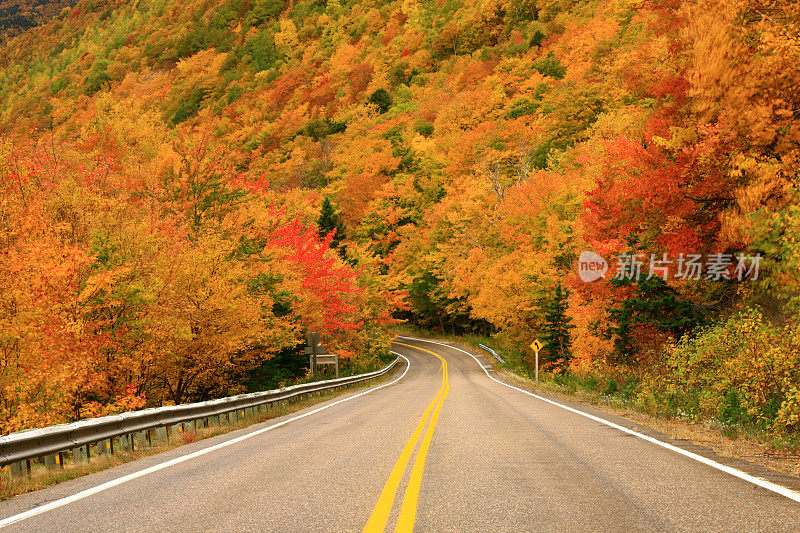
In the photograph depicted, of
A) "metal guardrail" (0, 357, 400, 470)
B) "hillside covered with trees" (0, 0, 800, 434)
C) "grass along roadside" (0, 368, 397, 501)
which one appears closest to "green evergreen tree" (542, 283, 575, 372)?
"hillside covered with trees" (0, 0, 800, 434)

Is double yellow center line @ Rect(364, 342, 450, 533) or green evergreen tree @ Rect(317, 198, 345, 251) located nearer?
double yellow center line @ Rect(364, 342, 450, 533)

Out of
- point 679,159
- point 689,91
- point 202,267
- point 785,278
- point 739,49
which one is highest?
point 739,49

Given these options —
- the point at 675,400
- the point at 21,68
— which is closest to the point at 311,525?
the point at 675,400

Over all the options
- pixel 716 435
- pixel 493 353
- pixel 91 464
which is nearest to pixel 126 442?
pixel 91 464

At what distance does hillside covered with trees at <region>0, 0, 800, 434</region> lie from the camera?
12.5m

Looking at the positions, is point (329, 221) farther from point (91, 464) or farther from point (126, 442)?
point (91, 464)

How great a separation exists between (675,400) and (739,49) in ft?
29.8

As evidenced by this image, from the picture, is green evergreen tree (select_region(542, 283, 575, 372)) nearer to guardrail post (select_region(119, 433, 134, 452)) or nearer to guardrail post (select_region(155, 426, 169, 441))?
guardrail post (select_region(155, 426, 169, 441))

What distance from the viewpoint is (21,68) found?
137 metres

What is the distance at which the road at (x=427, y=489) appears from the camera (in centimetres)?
412

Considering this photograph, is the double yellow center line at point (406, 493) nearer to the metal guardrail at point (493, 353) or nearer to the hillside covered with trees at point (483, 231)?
the hillside covered with trees at point (483, 231)

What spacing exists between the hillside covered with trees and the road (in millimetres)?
3183

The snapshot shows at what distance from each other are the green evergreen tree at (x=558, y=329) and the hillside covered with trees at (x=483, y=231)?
147 mm

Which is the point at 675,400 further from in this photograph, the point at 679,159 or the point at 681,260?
the point at 679,159
